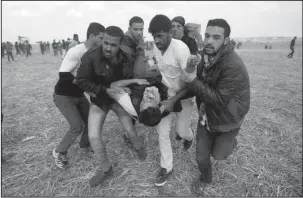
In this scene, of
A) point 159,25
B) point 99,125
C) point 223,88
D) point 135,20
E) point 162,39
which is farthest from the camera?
point 135,20

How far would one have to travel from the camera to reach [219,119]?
2.77 metres

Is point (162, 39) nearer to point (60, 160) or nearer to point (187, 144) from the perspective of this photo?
point (187, 144)

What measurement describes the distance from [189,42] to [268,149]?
9.47 feet

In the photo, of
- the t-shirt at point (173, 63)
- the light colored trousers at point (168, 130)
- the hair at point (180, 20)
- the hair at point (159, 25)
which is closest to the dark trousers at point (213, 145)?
the light colored trousers at point (168, 130)

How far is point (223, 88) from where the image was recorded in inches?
101

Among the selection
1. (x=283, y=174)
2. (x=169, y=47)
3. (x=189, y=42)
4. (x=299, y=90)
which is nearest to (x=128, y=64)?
(x=169, y=47)

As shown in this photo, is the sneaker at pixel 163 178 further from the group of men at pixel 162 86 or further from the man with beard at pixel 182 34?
the man with beard at pixel 182 34

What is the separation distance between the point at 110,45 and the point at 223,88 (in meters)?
1.67

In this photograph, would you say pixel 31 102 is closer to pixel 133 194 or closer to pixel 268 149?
pixel 133 194

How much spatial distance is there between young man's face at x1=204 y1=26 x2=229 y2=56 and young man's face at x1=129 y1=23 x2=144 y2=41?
5.47 ft

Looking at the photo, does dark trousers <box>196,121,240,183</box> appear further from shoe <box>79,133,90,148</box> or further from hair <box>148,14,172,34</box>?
shoe <box>79,133,90,148</box>

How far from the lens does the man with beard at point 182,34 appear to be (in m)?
4.38

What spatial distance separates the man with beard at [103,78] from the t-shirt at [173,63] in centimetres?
47

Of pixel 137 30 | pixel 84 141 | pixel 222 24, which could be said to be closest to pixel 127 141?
pixel 84 141
